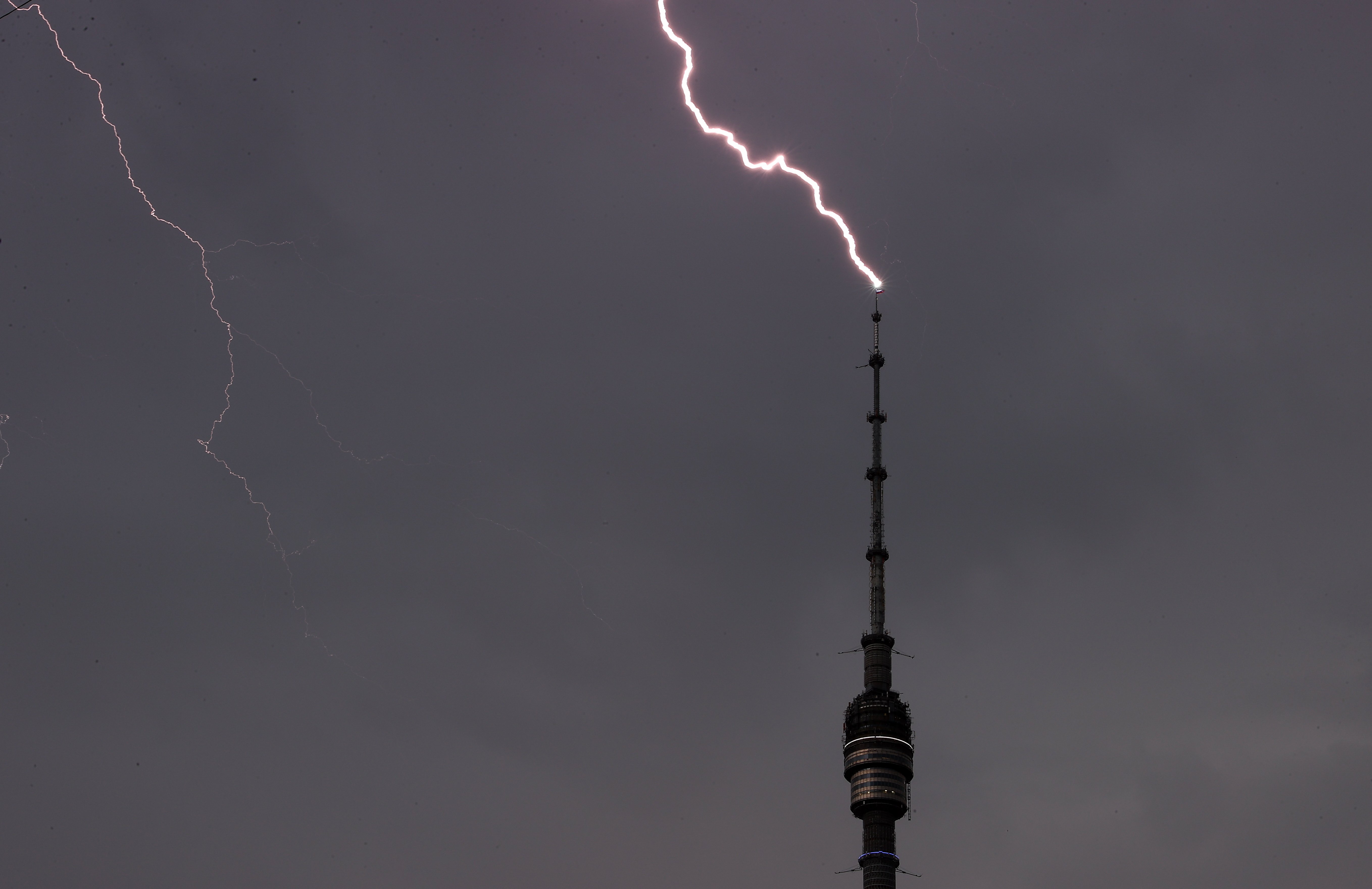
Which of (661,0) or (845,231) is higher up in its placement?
(845,231)

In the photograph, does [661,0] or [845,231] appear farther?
[845,231]
